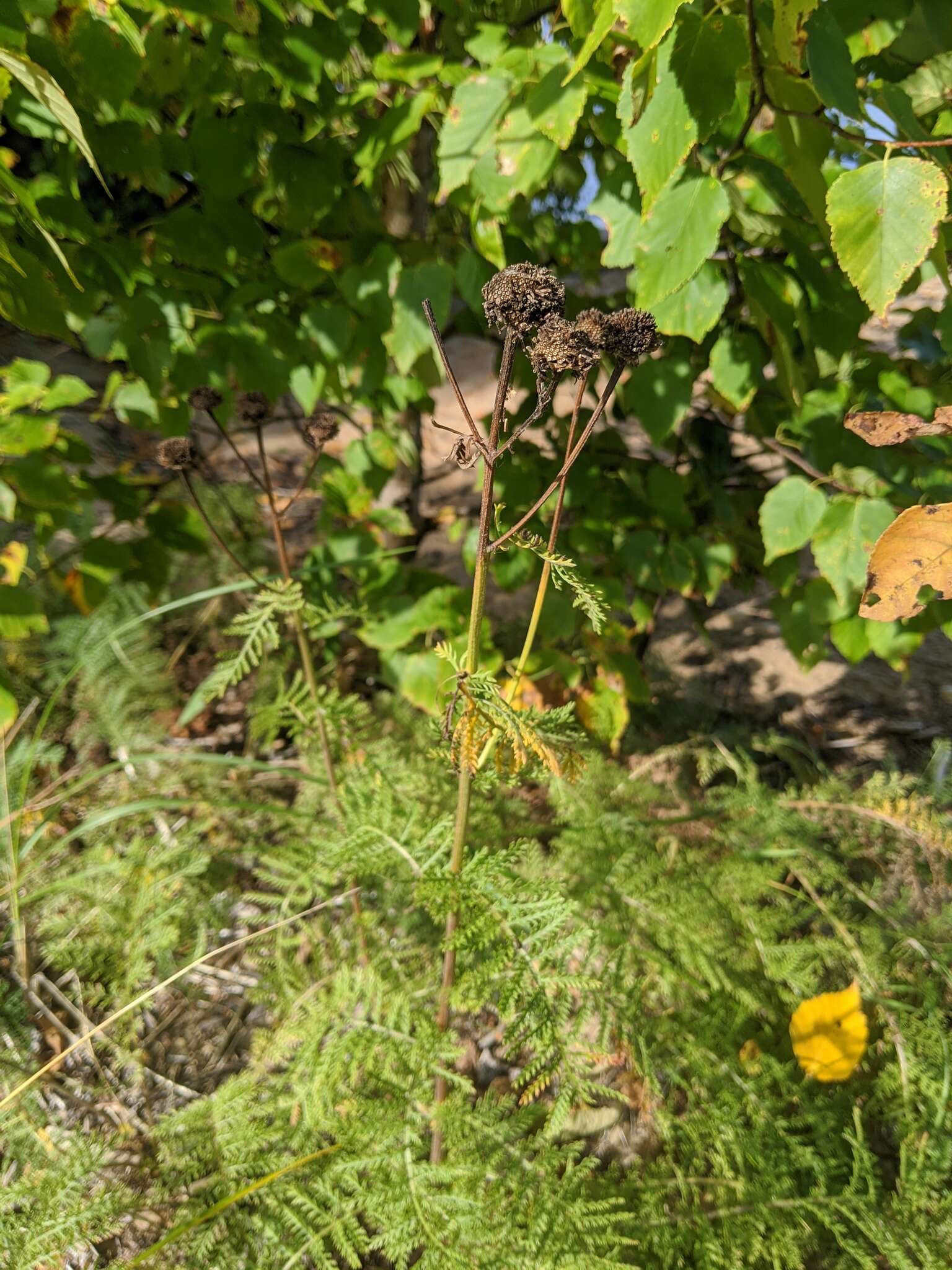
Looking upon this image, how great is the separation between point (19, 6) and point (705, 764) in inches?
62.7

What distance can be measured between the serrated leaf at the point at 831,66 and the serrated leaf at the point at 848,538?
555mm

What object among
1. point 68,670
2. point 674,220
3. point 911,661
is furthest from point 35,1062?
point 911,661

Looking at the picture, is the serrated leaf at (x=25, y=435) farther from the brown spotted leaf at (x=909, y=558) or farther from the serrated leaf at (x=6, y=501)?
the brown spotted leaf at (x=909, y=558)

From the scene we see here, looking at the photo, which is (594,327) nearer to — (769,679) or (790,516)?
(790,516)

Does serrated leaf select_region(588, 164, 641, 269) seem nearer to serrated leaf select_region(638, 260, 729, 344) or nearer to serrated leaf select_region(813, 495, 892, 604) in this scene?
serrated leaf select_region(638, 260, 729, 344)

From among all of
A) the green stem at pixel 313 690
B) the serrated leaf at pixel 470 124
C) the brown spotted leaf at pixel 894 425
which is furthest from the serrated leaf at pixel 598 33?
the green stem at pixel 313 690

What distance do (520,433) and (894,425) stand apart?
0.31m

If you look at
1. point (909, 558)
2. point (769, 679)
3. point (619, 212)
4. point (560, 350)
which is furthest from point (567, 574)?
point (769, 679)

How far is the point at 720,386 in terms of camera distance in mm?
1120

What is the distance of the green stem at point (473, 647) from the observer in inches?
20.7

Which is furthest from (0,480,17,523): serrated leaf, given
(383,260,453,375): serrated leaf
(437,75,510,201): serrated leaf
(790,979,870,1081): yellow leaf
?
(790,979,870,1081): yellow leaf

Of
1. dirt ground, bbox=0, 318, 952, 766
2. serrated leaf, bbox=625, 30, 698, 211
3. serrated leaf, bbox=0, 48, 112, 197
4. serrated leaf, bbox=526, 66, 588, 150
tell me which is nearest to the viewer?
serrated leaf, bbox=0, 48, 112, 197

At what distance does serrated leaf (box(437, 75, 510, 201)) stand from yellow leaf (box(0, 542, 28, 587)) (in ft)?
3.45

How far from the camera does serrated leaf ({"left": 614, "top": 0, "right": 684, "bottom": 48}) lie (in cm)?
61
